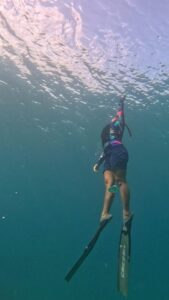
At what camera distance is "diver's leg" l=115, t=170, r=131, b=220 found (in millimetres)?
8938

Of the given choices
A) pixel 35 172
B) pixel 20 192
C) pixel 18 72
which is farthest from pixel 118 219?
pixel 18 72

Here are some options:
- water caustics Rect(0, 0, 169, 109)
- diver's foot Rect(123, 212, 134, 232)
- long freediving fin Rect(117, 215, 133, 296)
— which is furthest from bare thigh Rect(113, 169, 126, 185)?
water caustics Rect(0, 0, 169, 109)

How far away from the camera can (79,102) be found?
26656 mm

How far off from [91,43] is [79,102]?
916 cm

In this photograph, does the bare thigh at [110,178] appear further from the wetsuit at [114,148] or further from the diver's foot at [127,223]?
the diver's foot at [127,223]

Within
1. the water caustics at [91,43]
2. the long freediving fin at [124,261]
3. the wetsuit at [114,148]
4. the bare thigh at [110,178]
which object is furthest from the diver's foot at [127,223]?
the water caustics at [91,43]

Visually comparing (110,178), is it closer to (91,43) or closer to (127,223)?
(127,223)

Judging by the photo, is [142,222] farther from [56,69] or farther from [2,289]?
[56,69]

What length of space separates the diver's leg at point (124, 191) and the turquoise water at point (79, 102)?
849cm

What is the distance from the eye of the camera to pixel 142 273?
95188 millimetres

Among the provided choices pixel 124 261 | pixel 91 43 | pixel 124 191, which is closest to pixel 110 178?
pixel 124 191

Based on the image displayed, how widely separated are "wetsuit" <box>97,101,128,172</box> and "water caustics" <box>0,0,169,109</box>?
22.9 feet

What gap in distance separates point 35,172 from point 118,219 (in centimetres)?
1711

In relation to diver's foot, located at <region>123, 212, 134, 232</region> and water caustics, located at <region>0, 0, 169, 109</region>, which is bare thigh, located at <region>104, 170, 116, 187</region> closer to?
diver's foot, located at <region>123, 212, 134, 232</region>
